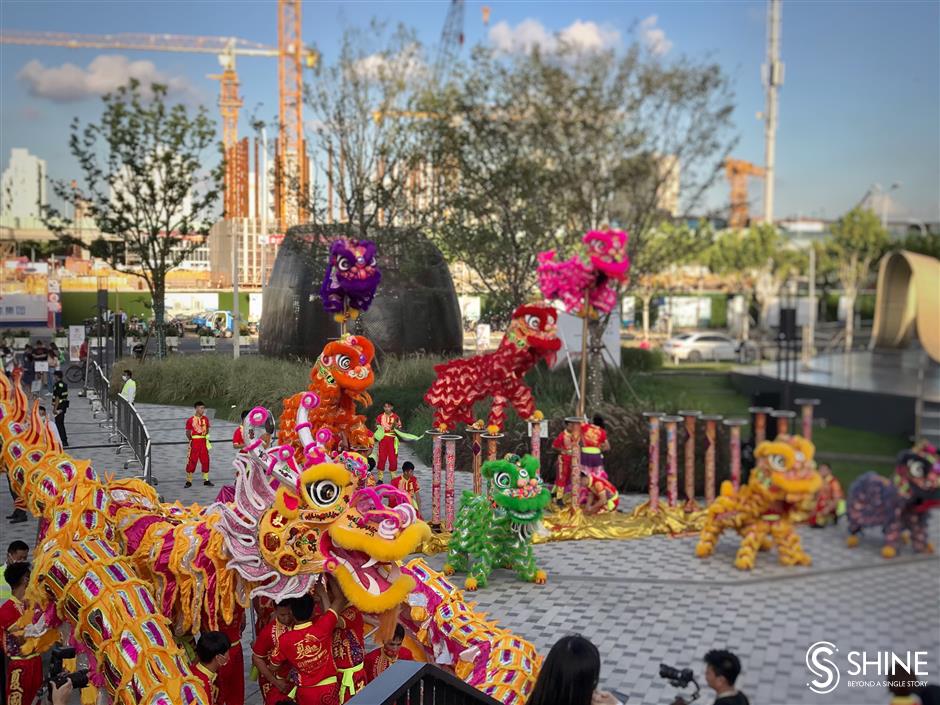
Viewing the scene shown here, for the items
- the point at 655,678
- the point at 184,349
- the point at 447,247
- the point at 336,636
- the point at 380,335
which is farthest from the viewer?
the point at 447,247

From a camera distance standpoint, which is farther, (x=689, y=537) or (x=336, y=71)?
(x=336, y=71)

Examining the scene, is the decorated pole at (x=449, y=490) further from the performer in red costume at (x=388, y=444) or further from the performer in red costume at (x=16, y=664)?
the performer in red costume at (x=16, y=664)

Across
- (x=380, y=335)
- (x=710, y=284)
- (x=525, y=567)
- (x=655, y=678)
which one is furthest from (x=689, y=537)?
(x=710, y=284)

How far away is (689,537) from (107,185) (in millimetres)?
6070

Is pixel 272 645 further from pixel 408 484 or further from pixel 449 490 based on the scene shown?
pixel 449 490

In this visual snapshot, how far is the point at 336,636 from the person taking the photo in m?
4.29

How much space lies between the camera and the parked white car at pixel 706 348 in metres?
10.3

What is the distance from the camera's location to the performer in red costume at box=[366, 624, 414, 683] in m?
4.41

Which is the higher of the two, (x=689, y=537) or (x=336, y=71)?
(x=336, y=71)

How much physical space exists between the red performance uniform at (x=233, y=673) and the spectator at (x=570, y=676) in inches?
88.8

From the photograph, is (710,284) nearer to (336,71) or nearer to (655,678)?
(336,71)

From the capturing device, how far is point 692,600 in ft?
20.5

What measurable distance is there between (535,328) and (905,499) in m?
4.53

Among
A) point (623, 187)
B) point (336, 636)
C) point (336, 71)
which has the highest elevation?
point (336, 71)
